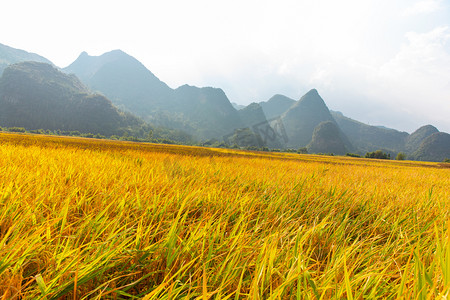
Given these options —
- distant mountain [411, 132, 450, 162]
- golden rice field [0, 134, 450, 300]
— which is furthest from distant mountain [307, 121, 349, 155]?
golden rice field [0, 134, 450, 300]

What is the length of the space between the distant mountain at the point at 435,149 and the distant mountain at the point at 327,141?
53.9 metres

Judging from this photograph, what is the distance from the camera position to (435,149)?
493 ft

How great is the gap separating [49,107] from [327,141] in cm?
22090

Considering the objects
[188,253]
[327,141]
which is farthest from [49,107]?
[327,141]

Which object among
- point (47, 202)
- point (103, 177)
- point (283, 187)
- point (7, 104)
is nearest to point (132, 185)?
point (103, 177)

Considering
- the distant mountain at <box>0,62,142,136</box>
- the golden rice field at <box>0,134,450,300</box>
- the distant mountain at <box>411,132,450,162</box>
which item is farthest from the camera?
the distant mountain at <box>411,132,450,162</box>

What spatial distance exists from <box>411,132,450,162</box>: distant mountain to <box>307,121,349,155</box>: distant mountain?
5394 centimetres

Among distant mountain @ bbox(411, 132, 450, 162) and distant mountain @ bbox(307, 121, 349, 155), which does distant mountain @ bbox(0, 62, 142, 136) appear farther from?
distant mountain @ bbox(411, 132, 450, 162)

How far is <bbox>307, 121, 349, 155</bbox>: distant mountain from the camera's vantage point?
162 meters

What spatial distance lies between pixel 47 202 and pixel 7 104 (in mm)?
202385

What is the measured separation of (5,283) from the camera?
68 cm

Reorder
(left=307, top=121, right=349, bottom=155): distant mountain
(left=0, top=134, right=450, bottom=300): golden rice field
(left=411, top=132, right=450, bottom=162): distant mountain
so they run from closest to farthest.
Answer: (left=0, top=134, right=450, bottom=300): golden rice field, (left=411, top=132, right=450, bottom=162): distant mountain, (left=307, top=121, right=349, bottom=155): distant mountain

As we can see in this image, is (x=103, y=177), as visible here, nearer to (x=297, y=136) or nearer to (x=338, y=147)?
(x=338, y=147)

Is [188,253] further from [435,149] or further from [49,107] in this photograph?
[435,149]
